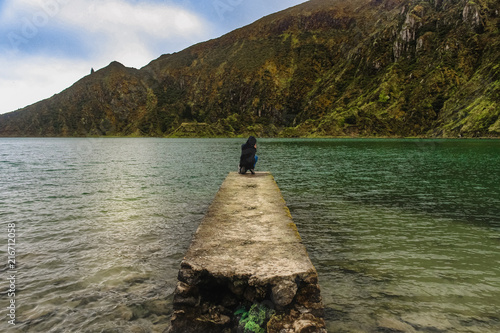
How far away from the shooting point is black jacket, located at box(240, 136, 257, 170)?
1554cm

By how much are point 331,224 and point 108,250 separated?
8013 mm

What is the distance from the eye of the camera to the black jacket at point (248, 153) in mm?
15539

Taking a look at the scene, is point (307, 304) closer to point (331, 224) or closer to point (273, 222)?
point (273, 222)

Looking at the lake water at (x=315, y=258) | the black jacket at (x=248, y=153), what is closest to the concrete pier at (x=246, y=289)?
the lake water at (x=315, y=258)

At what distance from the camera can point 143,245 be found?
973 cm

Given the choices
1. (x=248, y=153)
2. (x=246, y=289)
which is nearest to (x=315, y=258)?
(x=246, y=289)

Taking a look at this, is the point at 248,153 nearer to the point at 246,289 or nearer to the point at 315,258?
the point at 315,258

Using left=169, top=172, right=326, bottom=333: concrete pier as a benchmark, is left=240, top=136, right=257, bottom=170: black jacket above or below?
above

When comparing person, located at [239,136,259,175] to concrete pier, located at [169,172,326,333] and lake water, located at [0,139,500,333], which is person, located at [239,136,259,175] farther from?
concrete pier, located at [169,172,326,333]

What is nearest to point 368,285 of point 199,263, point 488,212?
point 199,263

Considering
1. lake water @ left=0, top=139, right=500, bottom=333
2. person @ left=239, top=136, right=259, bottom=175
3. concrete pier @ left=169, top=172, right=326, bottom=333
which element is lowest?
lake water @ left=0, top=139, right=500, bottom=333

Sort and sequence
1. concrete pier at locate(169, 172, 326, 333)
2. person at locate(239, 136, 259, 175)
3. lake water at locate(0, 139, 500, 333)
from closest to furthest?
concrete pier at locate(169, 172, 326, 333)
lake water at locate(0, 139, 500, 333)
person at locate(239, 136, 259, 175)

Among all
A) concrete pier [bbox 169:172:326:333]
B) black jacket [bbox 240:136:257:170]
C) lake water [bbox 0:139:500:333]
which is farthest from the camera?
black jacket [bbox 240:136:257:170]

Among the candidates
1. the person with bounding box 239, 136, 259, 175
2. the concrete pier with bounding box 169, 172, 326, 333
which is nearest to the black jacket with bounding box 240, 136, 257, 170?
the person with bounding box 239, 136, 259, 175
